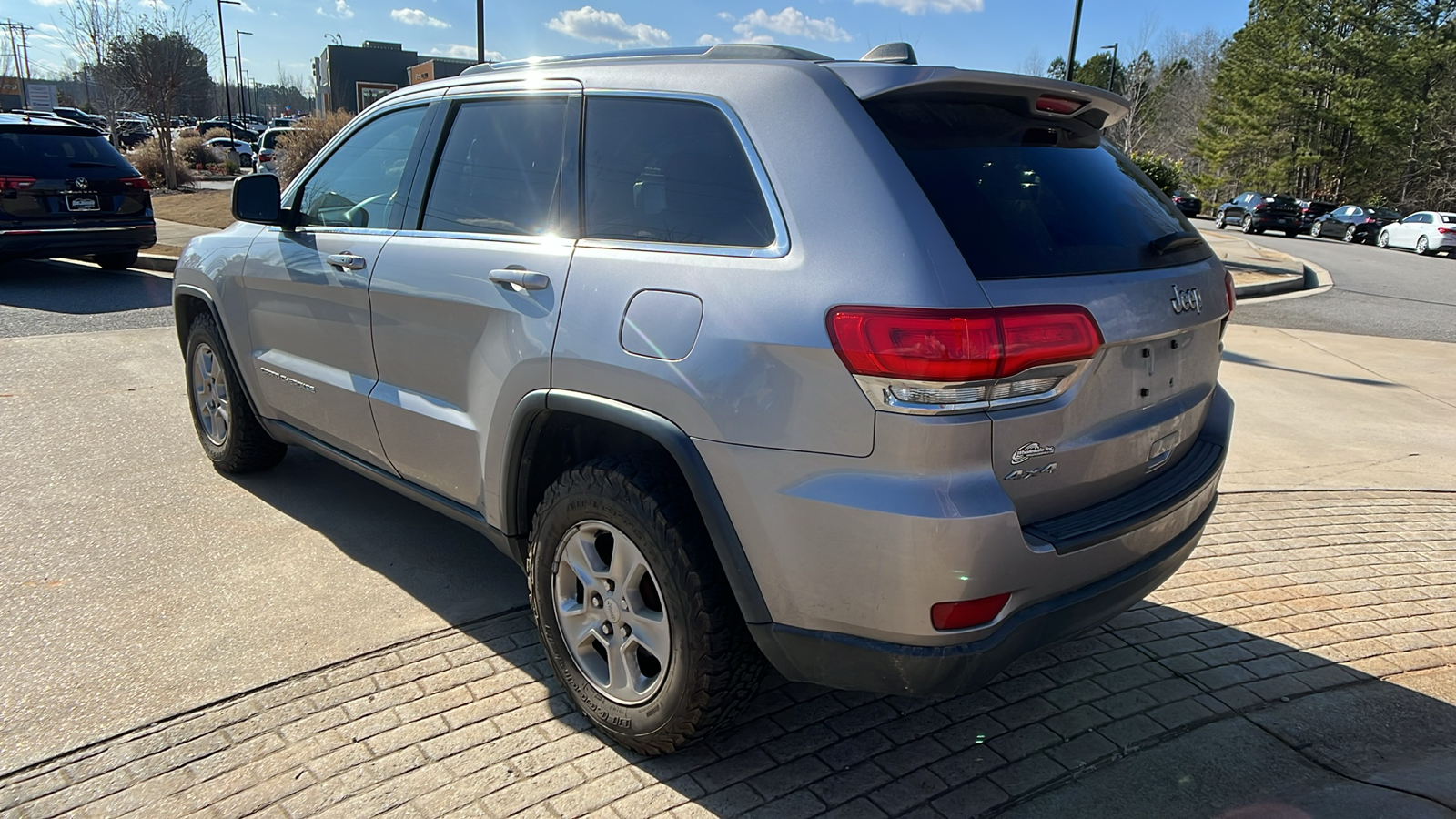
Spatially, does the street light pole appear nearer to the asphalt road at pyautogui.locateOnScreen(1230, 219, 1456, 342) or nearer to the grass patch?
the asphalt road at pyautogui.locateOnScreen(1230, 219, 1456, 342)

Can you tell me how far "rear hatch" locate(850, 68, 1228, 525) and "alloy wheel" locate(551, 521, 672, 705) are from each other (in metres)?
1.04

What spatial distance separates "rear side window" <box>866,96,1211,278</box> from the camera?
230cm

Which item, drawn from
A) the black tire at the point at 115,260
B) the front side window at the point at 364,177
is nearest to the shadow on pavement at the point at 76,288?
the black tire at the point at 115,260

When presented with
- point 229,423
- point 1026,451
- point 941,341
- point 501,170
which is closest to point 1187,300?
point 1026,451

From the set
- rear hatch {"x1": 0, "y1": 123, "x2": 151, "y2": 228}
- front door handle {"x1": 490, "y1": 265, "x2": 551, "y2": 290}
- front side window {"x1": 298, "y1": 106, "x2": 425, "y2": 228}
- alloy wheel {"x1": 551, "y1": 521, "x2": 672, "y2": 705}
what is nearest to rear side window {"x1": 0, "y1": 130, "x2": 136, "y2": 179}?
rear hatch {"x1": 0, "y1": 123, "x2": 151, "y2": 228}

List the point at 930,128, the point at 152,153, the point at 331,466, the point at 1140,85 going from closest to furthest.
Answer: the point at 930,128 → the point at 331,466 → the point at 152,153 → the point at 1140,85

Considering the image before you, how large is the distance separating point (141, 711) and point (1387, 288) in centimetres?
1980

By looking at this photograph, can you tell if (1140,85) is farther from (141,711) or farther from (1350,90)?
(141,711)

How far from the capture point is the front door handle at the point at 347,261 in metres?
3.53

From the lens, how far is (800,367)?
7.21ft

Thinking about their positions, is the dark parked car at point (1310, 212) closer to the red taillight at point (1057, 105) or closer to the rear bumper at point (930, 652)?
the red taillight at point (1057, 105)

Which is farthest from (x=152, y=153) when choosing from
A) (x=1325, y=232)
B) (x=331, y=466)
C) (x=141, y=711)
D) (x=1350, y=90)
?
(x=1350, y=90)

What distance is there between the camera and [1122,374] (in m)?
2.44

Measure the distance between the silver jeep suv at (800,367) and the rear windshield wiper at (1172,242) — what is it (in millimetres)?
11
